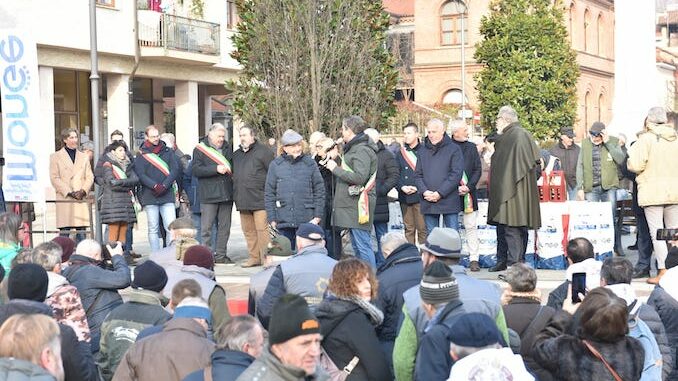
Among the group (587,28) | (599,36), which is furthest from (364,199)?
(599,36)

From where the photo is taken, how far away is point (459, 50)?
73062mm

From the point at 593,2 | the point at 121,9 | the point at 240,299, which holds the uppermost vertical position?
the point at 593,2

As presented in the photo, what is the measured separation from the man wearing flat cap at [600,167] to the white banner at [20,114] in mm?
7806

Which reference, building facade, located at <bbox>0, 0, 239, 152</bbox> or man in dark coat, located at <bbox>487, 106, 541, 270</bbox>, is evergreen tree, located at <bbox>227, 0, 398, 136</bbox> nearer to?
man in dark coat, located at <bbox>487, 106, 541, 270</bbox>

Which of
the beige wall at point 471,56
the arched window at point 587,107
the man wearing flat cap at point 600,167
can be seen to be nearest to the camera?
the man wearing flat cap at point 600,167

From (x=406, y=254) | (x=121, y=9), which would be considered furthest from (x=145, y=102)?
(x=406, y=254)

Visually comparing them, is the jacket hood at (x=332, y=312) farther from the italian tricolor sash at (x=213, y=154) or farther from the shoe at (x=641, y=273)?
the italian tricolor sash at (x=213, y=154)

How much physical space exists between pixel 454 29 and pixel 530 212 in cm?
6041

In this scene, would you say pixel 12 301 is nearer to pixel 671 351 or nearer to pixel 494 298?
pixel 494 298

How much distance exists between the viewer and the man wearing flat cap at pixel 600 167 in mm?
17453

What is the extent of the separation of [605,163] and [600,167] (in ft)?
0.43

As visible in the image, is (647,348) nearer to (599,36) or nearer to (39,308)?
(39,308)

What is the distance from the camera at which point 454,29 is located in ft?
242

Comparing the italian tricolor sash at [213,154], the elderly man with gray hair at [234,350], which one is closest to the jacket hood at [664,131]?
the italian tricolor sash at [213,154]
